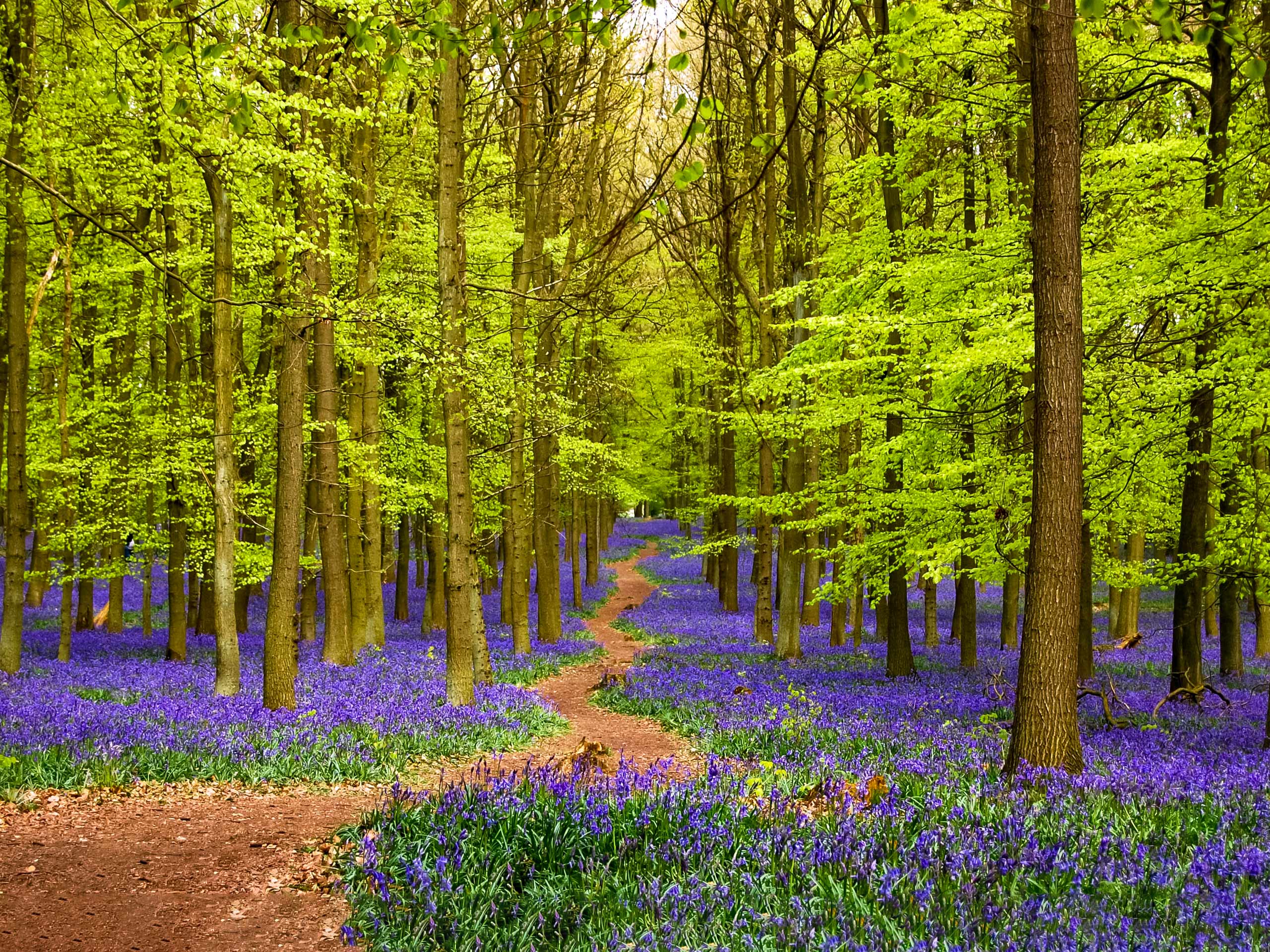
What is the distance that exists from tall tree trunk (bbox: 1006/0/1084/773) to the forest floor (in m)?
4.16

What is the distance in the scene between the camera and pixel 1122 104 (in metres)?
13.0

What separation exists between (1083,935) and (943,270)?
28.6 ft

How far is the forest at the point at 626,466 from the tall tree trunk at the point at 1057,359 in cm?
3

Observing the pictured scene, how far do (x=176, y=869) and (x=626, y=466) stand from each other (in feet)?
65.2

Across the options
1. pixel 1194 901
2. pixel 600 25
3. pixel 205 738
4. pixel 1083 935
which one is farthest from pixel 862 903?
pixel 205 738

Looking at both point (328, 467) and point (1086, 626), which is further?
point (328, 467)

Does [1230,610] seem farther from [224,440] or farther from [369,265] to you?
[224,440]

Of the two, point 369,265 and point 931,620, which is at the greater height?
point 369,265

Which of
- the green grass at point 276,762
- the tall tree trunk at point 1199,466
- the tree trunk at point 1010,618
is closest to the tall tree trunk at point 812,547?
the tree trunk at point 1010,618

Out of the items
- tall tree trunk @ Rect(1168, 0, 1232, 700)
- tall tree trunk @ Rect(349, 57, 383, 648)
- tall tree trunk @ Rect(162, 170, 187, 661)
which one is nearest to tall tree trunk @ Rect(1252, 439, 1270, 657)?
tall tree trunk @ Rect(1168, 0, 1232, 700)

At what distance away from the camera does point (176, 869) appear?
5.63 meters

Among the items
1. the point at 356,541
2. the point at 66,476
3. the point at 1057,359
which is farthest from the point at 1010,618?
the point at 66,476

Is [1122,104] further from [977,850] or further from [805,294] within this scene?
[977,850]

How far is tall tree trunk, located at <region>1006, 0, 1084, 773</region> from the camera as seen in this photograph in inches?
257
